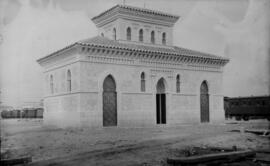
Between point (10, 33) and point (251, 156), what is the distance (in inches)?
267

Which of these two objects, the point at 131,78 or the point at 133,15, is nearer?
the point at 131,78

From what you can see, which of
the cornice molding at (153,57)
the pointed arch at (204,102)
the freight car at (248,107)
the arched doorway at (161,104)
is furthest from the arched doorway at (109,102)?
the freight car at (248,107)

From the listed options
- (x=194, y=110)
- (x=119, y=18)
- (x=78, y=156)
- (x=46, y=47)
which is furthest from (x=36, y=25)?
(x=194, y=110)

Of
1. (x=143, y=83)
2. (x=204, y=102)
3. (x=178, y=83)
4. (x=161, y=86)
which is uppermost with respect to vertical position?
(x=178, y=83)

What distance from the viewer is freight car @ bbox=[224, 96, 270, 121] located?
92.9 feet

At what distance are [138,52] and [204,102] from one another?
6716 mm

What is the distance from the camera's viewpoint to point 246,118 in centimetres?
3019

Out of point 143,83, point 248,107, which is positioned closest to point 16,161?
point 143,83

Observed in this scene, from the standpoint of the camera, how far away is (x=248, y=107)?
29625 millimetres

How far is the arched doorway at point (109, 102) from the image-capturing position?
1895cm

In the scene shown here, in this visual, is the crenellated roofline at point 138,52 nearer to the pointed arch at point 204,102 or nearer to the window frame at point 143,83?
the window frame at point 143,83

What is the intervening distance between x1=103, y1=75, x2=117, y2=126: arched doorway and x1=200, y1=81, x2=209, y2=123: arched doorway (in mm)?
7135

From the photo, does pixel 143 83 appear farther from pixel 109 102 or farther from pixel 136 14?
pixel 136 14

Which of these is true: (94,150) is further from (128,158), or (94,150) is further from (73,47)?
(73,47)
